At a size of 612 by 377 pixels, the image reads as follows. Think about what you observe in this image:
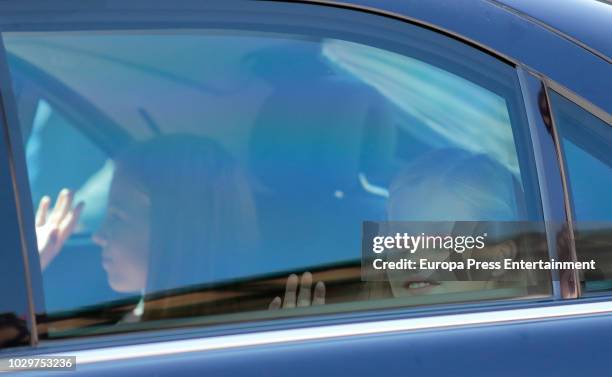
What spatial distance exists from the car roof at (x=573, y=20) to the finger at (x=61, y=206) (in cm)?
89

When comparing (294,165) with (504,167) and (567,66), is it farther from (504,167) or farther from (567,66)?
(567,66)

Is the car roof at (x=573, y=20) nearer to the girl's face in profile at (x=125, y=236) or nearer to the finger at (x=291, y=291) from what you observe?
the finger at (x=291, y=291)

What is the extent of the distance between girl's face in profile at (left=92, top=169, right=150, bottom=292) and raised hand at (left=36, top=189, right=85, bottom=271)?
60 mm

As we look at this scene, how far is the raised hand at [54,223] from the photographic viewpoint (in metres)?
1.68

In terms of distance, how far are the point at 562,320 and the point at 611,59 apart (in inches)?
20.0

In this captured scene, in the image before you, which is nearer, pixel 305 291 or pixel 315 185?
pixel 305 291

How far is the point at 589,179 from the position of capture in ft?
5.62

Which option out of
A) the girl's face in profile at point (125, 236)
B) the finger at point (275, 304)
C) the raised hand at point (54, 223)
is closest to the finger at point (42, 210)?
the raised hand at point (54, 223)

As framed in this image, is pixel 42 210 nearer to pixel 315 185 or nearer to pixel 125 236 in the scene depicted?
pixel 125 236

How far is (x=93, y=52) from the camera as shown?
69.7 inches

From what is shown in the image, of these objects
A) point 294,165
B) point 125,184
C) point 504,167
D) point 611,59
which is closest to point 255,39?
point 294,165

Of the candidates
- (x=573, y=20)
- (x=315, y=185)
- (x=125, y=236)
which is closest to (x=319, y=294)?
(x=315, y=185)

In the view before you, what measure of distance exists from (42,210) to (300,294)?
49 cm

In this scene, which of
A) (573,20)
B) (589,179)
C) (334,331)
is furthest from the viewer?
(573,20)
